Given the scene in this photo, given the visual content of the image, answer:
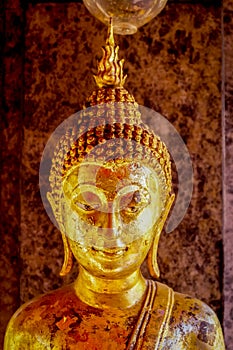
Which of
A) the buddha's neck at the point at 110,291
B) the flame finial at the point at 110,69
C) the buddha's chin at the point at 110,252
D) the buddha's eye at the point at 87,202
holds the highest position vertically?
the flame finial at the point at 110,69

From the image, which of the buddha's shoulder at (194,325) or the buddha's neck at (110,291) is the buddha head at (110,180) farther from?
the buddha's shoulder at (194,325)

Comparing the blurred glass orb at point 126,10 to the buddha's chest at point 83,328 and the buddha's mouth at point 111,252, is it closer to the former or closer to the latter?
the buddha's mouth at point 111,252

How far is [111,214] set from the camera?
1.50 metres

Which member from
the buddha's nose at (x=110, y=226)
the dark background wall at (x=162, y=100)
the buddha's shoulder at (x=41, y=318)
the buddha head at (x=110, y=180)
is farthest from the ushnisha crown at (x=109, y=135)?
the dark background wall at (x=162, y=100)

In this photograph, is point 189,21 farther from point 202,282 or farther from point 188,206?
point 202,282

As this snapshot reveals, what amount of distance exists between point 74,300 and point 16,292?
0.44m

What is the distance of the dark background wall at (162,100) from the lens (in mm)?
1952

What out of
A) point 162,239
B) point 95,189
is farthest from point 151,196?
point 162,239

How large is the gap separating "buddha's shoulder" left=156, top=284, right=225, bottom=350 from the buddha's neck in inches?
3.8

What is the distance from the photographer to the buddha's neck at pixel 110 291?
159 cm

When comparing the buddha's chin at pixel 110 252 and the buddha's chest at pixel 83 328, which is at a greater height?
the buddha's chin at pixel 110 252

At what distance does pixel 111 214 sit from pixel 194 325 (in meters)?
0.33

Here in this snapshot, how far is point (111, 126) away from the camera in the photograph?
5.04 ft

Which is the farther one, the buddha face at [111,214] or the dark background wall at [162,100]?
the dark background wall at [162,100]
